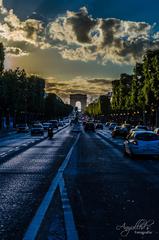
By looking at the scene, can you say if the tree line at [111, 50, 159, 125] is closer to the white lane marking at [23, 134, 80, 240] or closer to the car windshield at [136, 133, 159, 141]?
the car windshield at [136, 133, 159, 141]

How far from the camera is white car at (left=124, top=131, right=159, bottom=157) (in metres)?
25.1

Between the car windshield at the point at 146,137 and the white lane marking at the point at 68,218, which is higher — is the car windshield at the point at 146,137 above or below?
above

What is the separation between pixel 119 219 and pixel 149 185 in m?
5.21

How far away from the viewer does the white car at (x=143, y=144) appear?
25.1m

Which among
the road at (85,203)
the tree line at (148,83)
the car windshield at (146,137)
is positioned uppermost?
the tree line at (148,83)

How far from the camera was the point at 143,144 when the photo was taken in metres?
25.2

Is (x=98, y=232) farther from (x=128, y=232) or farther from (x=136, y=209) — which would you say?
(x=136, y=209)
